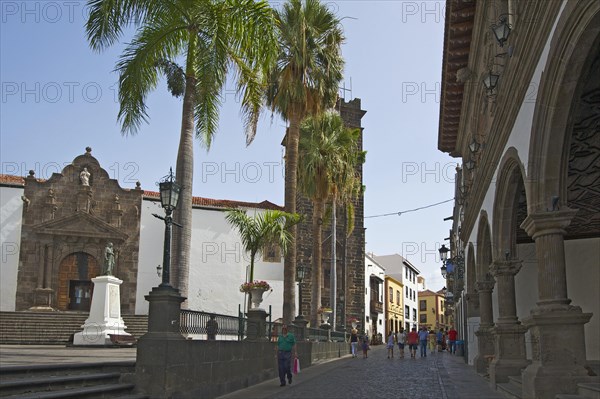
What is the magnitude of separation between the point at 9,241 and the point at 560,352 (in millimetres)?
34064

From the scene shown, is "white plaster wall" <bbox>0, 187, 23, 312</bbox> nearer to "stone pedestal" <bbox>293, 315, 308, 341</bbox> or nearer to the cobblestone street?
"stone pedestal" <bbox>293, 315, 308, 341</bbox>

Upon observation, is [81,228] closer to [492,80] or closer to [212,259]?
[212,259]

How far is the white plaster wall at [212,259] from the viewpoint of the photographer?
38.5m

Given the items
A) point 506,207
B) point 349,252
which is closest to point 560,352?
point 506,207

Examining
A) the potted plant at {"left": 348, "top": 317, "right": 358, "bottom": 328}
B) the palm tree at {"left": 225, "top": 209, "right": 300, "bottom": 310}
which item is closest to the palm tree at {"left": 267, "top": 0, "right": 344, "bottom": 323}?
the palm tree at {"left": 225, "top": 209, "right": 300, "bottom": 310}

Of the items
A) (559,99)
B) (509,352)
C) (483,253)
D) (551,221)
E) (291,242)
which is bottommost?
(509,352)

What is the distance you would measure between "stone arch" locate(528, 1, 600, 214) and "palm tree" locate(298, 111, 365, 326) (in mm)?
17791

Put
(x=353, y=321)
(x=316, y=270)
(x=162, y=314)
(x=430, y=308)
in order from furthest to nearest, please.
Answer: (x=430, y=308) < (x=353, y=321) < (x=316, y=270) < (x=162, y=314)

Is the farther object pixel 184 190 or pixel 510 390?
pixel 184 190

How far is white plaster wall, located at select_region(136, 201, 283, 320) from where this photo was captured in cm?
3847

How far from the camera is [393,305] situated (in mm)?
69188

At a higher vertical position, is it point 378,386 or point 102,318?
point 102,318

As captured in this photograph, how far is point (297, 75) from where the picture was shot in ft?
68.7

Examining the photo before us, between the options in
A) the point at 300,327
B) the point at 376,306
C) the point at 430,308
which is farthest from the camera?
the point at 430,308
